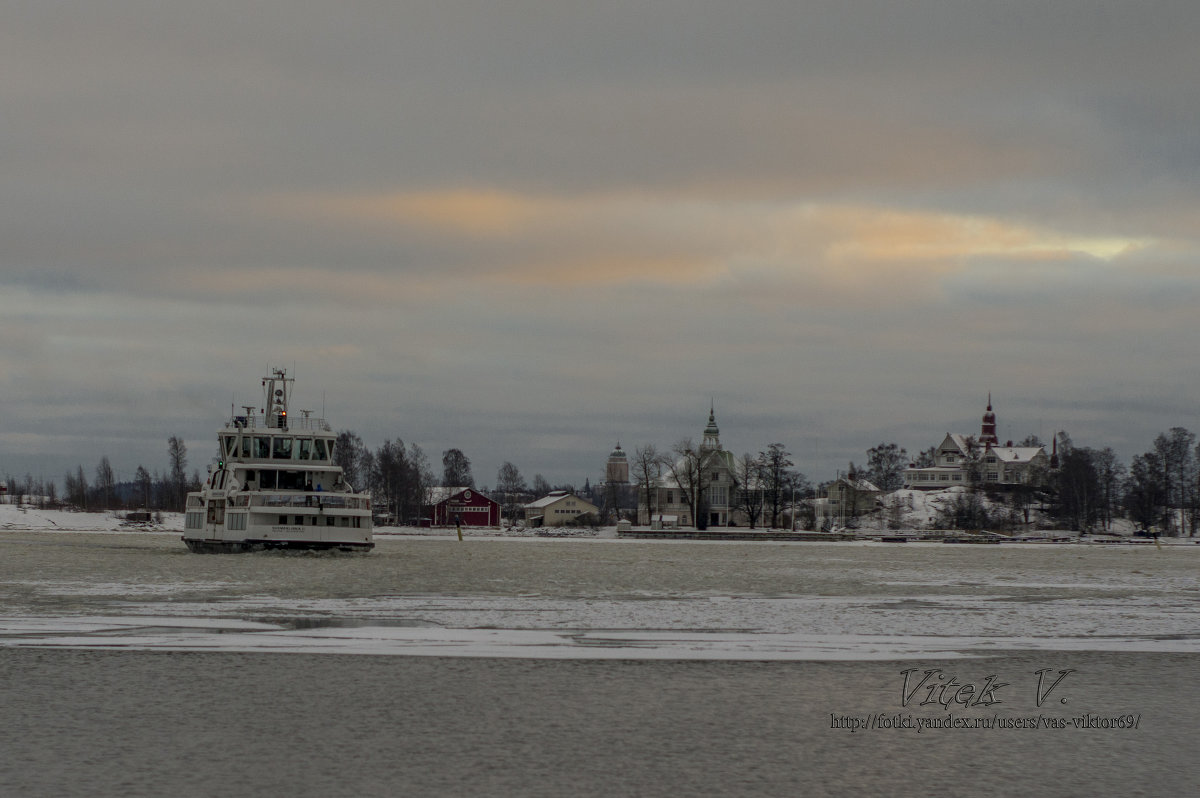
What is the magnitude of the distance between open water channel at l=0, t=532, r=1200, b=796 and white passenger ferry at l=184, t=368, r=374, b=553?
28975 mm

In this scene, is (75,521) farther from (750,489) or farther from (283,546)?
(283,546)

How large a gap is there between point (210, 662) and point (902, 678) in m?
10.1

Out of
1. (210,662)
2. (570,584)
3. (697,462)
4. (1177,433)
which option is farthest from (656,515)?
(210,662)

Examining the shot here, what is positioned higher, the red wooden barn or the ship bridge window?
the ship bridge window

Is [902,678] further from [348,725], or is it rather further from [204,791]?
[204,791]

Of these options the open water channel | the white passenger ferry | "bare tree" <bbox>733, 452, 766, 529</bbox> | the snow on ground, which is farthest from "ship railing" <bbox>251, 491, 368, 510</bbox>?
"bare tree" <bbox>733, 452, 766, 529</bbox>

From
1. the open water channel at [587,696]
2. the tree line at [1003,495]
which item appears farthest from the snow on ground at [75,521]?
the open water channel at [587,696]

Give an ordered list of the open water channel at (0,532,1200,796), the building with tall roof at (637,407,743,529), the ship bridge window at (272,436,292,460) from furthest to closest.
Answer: the building with tall roof at (637,407,743,529)
the ship bridge window at (272,436,292,460)
the open water channel at (0,532,1200,796)

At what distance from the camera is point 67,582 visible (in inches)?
1491

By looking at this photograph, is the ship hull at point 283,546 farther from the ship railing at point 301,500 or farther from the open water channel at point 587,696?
the open water channel at point 587,696

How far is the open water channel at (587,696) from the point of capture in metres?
12.5

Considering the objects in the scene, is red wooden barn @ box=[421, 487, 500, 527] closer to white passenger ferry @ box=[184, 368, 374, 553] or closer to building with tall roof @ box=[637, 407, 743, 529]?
building with tall roof @ box=[637, 407, 743, 529]

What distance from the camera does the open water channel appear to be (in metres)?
12.5

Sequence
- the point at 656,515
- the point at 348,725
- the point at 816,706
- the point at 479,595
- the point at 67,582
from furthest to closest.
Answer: the point at 656,515, the point at 67,582, the point at 479,595, the point at 816,706, the point at 348,725
